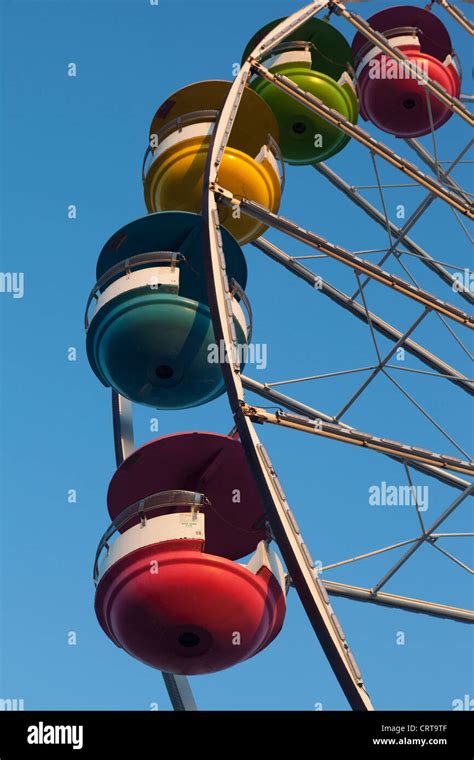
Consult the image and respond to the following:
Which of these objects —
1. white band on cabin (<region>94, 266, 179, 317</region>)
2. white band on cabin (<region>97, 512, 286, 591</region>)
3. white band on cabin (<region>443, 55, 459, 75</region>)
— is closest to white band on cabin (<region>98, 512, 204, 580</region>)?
white band on cabin (<region>97, 512, 286, 591</region>)

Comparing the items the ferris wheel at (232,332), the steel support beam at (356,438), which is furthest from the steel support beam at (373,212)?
the steel support beam at (356,438)

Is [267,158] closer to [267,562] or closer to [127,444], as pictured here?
[127,444]

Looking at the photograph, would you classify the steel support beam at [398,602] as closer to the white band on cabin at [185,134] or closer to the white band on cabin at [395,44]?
the white band on cabin at [185,134]

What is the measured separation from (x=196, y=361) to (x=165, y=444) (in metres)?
0.94

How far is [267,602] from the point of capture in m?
10.8

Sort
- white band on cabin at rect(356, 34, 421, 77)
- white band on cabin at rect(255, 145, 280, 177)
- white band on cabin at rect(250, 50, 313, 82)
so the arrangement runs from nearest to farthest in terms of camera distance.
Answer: white band on cabin at rect(255, 145, 280, 177)
white band on cabin at rect(250, 50, 313, 82)
white band on cabin at rect(356, 34, 421, 77)

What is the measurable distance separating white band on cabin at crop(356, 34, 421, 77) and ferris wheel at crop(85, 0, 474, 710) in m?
0.03

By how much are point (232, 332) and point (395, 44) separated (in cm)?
882

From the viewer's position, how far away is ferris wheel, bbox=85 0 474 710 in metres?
10.6

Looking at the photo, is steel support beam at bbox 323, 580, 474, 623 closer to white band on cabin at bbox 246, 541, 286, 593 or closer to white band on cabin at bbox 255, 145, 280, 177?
white band on cabin at bbox 246, 541, 286, 593

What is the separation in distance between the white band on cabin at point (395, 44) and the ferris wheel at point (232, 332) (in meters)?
0.03

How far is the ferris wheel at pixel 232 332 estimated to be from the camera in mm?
10578
